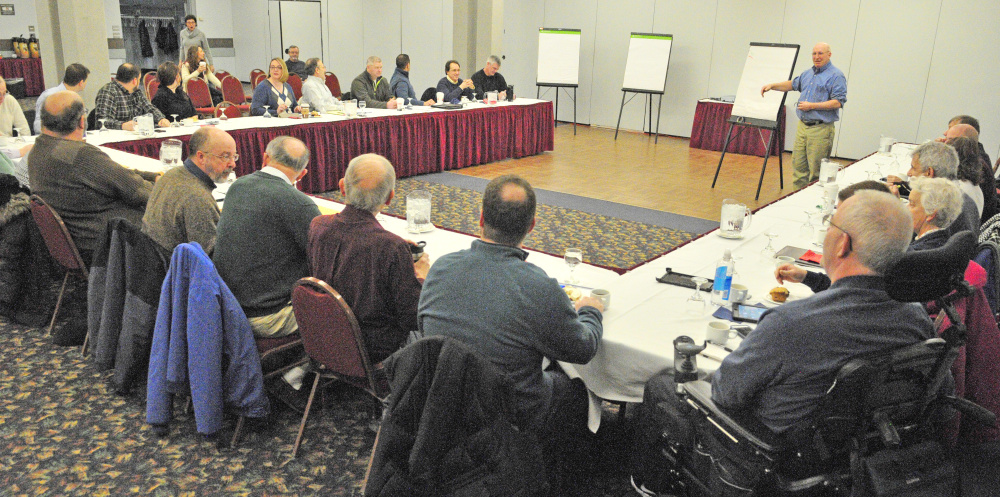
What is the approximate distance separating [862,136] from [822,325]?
930 centimetres

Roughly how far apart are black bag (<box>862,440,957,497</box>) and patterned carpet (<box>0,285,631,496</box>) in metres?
1.11

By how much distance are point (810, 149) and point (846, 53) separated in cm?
361

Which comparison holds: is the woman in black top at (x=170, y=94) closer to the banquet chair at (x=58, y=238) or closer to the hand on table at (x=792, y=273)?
the banquet chair at (x=58, y=238)

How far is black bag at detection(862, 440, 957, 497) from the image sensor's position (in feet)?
5.20

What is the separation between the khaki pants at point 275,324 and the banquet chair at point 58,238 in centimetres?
123

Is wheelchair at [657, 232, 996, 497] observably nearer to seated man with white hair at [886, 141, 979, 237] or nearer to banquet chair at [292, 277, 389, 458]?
banquet chair at [292, 277, 389, 458]

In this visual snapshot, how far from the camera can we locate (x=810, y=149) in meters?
6.90

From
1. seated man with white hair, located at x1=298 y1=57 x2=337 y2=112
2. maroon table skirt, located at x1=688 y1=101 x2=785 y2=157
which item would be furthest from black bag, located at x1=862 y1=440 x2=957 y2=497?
maroon table skirt, located at x1=688 y1=101 x2=785 y2=157

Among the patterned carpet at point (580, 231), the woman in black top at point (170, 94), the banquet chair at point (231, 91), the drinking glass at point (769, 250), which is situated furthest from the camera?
the banquet chair at point (231, 91)

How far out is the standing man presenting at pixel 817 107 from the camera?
6.66 metres

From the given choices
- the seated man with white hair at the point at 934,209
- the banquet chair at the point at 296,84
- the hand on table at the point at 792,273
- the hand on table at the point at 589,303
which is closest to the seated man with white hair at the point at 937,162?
the seated man with white hair at the point at 934,209

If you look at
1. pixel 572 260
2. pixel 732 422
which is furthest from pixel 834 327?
pixel 572 260

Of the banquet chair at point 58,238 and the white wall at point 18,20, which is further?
the white wall at point 18,20

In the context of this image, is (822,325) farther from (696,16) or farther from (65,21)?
(696,16)
